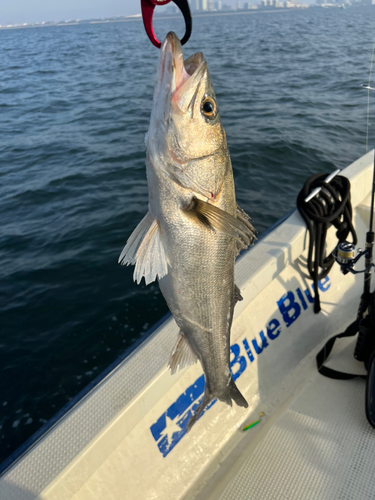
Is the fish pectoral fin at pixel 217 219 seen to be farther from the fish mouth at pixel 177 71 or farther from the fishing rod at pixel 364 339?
the fishing rod at pixel 364 339

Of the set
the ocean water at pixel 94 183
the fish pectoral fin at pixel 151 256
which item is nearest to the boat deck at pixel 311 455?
the fish pectoral fin at pixel 151 256

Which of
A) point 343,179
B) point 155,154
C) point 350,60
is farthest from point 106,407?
point 350,60

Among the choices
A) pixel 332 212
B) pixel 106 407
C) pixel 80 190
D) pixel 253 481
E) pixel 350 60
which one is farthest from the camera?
pixel 350 60

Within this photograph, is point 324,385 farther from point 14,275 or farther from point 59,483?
point 14,275

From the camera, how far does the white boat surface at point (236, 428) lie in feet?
8.00

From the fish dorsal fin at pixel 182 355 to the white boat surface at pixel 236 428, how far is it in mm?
844

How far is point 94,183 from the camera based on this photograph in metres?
9.23

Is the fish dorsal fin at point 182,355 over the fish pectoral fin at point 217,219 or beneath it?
beneath

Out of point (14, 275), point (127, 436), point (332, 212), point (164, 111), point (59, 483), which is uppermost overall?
point (164, 111)

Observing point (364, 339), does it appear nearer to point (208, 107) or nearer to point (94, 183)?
point (208, 107)

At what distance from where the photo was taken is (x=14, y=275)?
21.4 ft

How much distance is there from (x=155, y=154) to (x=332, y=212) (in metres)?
3.16

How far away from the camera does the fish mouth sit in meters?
1.43

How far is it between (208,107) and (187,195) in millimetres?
394
